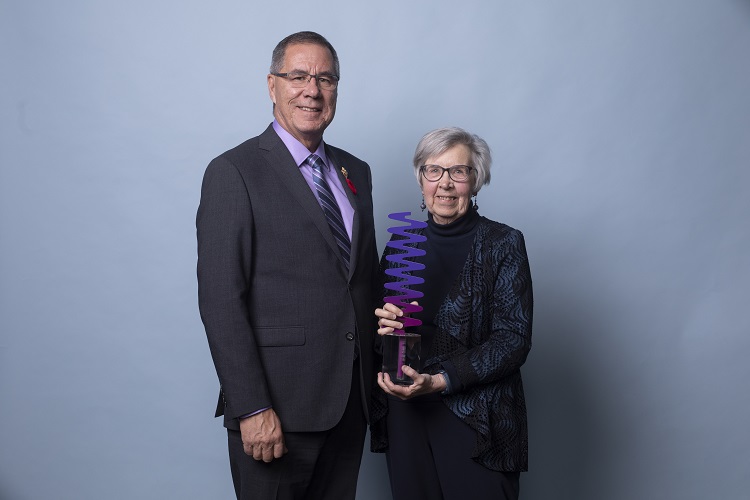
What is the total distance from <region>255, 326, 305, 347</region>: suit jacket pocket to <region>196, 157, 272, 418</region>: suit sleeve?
0.05 meters

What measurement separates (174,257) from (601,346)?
2.11m

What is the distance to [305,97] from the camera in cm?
263

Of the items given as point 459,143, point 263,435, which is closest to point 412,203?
point 459,143

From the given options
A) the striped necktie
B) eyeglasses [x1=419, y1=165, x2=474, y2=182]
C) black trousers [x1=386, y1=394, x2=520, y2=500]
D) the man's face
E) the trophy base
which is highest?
the man's face

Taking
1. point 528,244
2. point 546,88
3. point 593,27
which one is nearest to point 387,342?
point 528,244

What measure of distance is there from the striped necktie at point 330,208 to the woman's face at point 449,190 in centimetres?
35

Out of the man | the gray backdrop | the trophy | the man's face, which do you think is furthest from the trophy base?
the gray backdrop

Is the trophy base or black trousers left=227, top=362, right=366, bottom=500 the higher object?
the trophy base

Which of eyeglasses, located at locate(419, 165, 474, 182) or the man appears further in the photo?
eyeglasses, located at locate(419, 165, 474, 182)

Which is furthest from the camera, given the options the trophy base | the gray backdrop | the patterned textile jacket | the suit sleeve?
the gray backdrop

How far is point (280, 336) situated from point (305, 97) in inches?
30.7

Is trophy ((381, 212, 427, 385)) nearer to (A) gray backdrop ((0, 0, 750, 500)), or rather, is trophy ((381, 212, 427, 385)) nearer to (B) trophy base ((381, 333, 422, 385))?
(B) trophy base ((381, 333, 422, 385))

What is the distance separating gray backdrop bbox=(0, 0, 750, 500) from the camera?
12.5 ft

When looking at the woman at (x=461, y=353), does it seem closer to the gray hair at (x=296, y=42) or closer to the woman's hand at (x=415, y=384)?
the woman's hand at (x=415, y=384)
